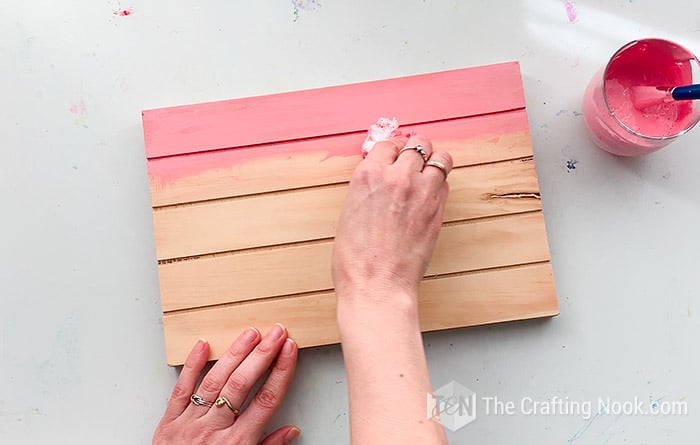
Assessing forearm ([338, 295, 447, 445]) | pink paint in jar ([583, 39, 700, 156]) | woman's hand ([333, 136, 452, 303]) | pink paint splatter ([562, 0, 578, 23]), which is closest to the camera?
forearm ([338, 295, 447, 445])

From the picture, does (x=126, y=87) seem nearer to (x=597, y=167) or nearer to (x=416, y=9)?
(x=416, y=9)

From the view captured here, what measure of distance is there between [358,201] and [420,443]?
1.31 feet

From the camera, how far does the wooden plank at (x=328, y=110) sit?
121cm

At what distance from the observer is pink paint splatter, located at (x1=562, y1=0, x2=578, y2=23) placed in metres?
1.29

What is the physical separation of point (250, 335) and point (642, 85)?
905 mm

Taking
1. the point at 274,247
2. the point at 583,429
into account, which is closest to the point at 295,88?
the point at 274,247

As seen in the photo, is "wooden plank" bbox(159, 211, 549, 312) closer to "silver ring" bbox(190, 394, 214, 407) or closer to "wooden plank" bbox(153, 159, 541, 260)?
"wooden plank" bbox(153, 159, 541, 260)

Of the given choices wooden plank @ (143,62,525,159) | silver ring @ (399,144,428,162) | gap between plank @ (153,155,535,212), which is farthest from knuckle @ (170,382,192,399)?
silver ring @ (399,144,428,162)

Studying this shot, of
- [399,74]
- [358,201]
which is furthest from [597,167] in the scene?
[358,201]

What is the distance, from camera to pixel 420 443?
0.86m

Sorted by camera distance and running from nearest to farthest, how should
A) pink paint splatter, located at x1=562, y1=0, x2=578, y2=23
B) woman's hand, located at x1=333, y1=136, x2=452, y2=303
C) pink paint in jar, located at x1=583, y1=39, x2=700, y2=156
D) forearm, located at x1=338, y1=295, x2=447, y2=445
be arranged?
forearm, located at x1=338, y1=295, x2=447, y2=445, woman's hand, located at x1=333, y1=136, x2=452, y2=303, pink paint in jar, located at x1=583, y1=39, x2=700, y2=156, pink paint splatter, located at x1=562, y1=0, x2=578, y2=23

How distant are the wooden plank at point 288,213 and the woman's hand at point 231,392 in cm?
18

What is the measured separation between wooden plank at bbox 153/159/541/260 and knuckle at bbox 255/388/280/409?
28cm

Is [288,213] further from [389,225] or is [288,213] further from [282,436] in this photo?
[282,436]
